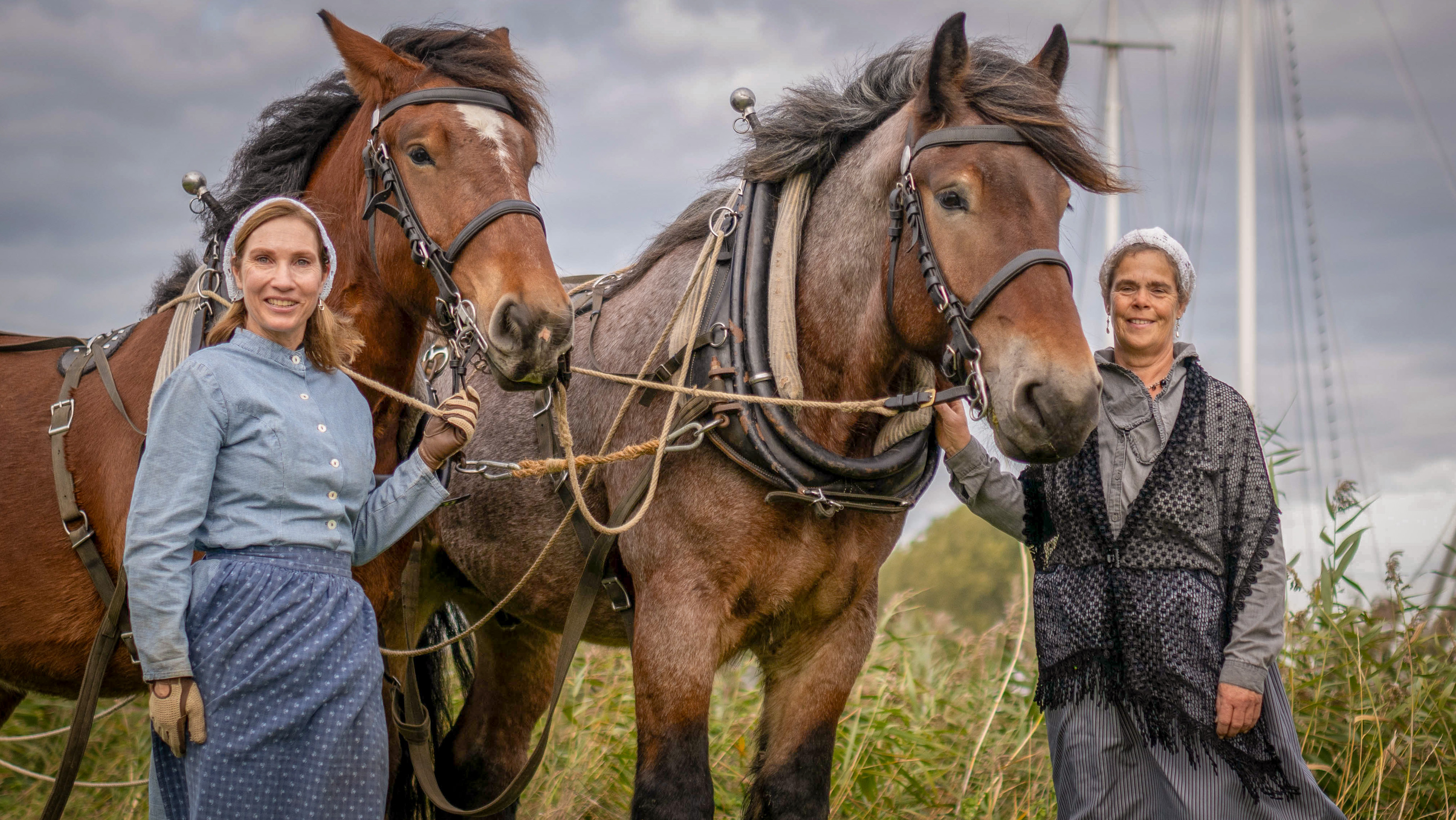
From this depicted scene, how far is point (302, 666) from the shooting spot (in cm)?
209

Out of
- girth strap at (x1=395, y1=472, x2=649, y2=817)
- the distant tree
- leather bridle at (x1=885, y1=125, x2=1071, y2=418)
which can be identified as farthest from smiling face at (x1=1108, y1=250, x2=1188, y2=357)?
the distant tree

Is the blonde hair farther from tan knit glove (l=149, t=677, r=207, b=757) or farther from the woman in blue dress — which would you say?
tan knit glove (l=149, t=677, r=207, b=757)

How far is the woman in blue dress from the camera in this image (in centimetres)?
202

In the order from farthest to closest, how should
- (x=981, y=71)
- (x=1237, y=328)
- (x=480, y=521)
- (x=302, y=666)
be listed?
(x=1237, y=328)
(x=480, y=521)
(x=981, y=71)
(x=302, y=666)

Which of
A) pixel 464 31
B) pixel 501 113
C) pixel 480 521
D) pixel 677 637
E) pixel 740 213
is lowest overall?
pixel 677 637

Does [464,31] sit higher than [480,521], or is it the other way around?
[464,31]

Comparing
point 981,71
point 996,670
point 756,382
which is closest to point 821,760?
point 756,382

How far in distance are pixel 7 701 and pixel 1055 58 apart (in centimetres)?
365

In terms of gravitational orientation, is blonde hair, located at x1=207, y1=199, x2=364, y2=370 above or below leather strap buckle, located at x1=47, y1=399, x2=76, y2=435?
above

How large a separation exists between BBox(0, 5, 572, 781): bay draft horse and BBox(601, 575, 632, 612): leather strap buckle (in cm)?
58

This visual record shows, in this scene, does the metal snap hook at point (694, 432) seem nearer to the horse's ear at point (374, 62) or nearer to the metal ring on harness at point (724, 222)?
the metal ring on harness at point (724, 222)

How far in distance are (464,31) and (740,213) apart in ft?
2.92

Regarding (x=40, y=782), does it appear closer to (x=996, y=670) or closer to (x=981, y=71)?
(x=996, y=670)

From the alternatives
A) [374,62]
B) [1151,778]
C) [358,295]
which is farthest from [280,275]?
[1151,778]
